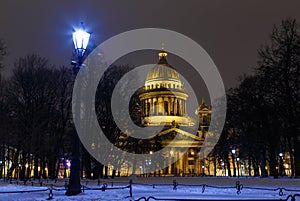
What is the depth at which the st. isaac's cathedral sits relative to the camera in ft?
342

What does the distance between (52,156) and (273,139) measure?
24.8 meters

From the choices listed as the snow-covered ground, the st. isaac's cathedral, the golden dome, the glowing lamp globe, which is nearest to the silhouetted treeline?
the snow-covered ground

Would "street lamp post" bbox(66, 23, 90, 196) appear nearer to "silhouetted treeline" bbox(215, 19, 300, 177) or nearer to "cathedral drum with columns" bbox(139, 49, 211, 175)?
"silhouetted treeline" bbox(215, 19, 300, 177)

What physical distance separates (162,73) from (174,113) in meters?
14.6

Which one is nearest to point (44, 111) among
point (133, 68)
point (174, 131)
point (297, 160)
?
point (133, 68)

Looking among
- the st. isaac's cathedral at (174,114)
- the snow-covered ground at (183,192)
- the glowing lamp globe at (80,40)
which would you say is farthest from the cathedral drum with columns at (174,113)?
the glowing lamp globe at (80,40)

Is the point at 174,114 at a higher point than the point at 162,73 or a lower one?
lower

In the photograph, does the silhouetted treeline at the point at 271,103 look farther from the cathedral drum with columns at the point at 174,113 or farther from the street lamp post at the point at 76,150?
the cathedral drum with columns at the point at 174,113

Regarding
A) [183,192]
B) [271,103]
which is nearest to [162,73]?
[271,103]

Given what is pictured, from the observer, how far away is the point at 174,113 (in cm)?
12225

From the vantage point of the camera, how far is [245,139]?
51062mm

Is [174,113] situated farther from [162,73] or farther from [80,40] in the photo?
[80,40]

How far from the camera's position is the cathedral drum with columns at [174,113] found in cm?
10469

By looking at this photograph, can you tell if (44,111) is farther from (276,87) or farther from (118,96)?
(276,87)
